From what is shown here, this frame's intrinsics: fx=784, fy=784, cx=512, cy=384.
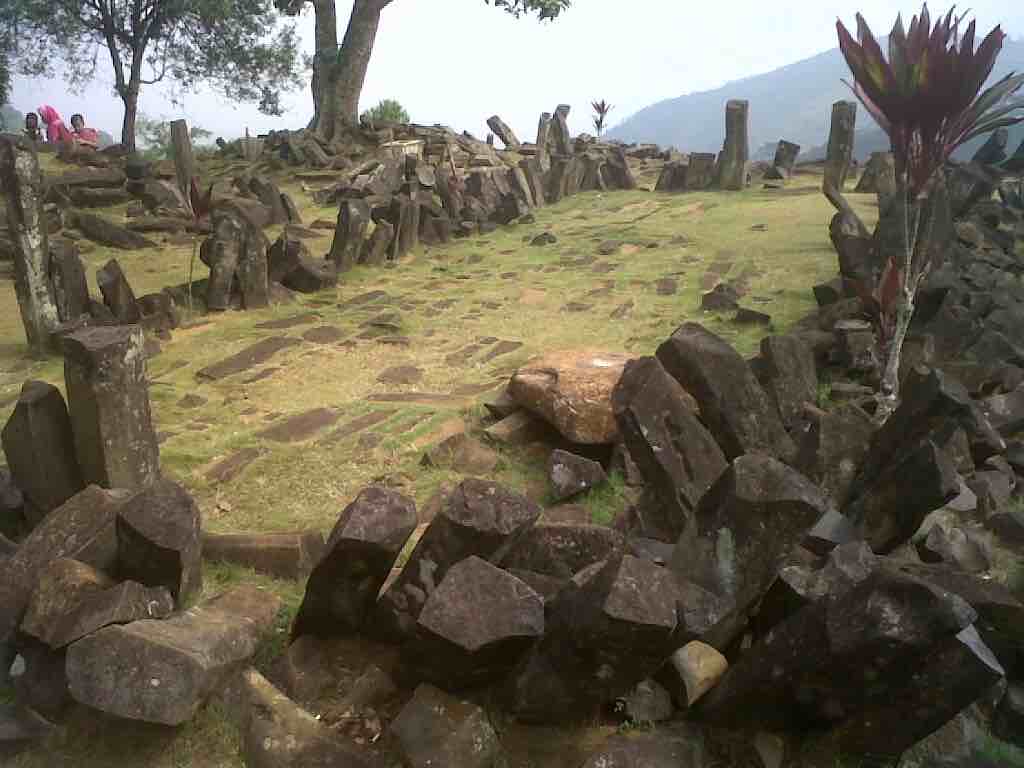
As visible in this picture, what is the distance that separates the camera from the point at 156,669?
2.15 meters

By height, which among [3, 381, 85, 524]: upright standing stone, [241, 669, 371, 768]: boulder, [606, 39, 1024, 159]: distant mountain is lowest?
[241, 669, 371, 768]: boulder

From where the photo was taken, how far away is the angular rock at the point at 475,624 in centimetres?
213

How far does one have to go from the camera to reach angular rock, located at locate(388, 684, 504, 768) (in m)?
2.07

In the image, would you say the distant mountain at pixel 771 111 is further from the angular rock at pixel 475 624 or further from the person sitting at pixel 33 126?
the angular rock at pixel 475 624

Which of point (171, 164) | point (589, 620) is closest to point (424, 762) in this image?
point (589, 620)

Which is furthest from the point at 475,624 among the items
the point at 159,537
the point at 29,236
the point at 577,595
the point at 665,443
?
the point at 29,236

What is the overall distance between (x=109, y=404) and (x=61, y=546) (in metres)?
0.80

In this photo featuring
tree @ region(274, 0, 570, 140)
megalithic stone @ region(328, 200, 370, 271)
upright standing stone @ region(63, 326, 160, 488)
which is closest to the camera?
upright standing stone @ region(63, 326, 160, 488)

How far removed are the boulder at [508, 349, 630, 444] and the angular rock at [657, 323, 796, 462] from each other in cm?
37

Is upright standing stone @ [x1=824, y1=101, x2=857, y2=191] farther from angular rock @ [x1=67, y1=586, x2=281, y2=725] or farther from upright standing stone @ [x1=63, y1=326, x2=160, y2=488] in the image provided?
angular rock @ [x1=67, y1=586, x2=281, y2=725]

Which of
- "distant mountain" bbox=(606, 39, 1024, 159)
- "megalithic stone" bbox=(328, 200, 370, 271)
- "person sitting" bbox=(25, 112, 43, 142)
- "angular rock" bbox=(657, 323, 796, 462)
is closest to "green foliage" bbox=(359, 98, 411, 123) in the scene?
"person sitting" bbox=(25, 112, 43, 142)

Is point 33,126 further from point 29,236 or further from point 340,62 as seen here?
point 29,236

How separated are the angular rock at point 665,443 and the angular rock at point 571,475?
0.33m

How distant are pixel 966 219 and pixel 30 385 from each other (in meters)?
9.95
